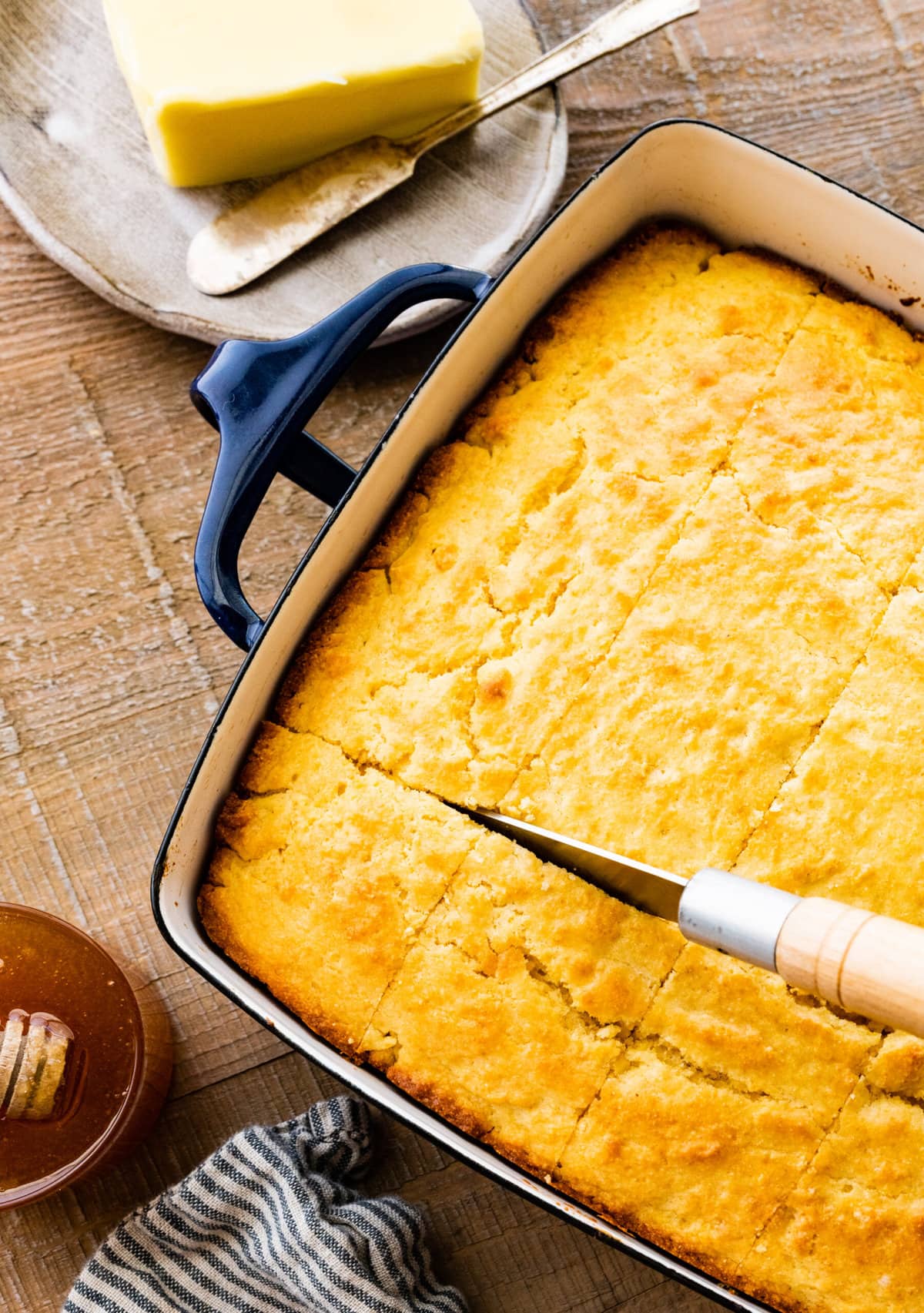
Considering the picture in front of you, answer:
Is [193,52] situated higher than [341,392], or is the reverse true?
[193,52]

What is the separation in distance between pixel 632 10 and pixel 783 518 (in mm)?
1090

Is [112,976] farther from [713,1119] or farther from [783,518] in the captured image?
[783,518]

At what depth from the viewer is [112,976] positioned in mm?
2023

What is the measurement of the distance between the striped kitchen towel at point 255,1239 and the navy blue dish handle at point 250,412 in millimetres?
967

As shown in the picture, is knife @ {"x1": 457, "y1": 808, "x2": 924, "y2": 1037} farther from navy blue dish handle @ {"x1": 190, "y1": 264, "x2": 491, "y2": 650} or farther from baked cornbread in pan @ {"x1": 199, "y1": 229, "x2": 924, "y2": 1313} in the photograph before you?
navy blue dish handle @ {"x1": 190, "y1": 264, "x2": 491, "y2": 650}

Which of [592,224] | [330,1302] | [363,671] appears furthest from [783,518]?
[330,1302]

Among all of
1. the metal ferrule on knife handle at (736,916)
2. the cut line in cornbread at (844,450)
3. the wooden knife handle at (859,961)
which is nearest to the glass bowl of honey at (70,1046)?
the metal ferrule on knife handle at (736,916)

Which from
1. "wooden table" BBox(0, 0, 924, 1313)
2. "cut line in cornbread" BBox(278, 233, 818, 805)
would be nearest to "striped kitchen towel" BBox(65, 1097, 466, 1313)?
"wooden table" BBox(0, 0, 924, 1313)

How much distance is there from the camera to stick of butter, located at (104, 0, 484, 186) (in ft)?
6.98

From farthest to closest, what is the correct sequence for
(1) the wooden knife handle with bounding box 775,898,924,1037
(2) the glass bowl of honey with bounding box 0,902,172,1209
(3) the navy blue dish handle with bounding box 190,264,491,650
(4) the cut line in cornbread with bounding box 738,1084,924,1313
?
(2) the glass bowl of honey with bounding box 0,902,172,1209
(3) the navy blue dish handle with bounding box 190,264,491,650
(4) the cut line in cornbread with bounding box 738,1084,924,1313
(1) the wooden knife handle with bounding box 775,898,924,1037

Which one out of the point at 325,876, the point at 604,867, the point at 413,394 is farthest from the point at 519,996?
the point at 413,394

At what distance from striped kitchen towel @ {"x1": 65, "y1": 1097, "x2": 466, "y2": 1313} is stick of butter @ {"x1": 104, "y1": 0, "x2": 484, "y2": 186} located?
6.09 feet

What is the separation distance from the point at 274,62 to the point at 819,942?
1834 mm

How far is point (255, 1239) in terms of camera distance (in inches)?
81.4
